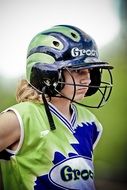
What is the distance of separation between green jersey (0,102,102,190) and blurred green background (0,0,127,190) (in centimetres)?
44

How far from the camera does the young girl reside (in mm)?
864

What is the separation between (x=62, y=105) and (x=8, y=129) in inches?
8.7

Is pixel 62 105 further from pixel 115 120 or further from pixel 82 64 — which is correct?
pixel 115 120

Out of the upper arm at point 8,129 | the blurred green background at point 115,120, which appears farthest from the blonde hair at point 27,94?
the blurred green background at point 115,120

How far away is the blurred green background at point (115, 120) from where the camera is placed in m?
1.39

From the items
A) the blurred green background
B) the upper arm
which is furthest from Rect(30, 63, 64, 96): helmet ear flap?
the blurred green background

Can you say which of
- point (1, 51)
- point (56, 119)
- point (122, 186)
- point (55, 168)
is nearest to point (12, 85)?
point (1, 51)

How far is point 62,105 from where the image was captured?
99cm

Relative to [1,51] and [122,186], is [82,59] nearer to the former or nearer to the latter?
[1,51]

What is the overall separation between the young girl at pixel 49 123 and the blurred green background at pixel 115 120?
0.44 metres

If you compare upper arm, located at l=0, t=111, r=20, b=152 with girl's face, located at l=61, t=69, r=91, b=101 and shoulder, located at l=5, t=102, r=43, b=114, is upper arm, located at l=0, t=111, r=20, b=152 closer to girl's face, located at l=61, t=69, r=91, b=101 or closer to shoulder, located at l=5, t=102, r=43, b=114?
shoulder, located at l=5, t=102, r=43, b=114

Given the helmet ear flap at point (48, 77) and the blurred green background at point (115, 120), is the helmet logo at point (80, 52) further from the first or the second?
the blurred green background at point (115, 120)

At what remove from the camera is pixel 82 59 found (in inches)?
35.3

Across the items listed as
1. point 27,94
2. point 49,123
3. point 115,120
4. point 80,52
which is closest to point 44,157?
point 49,123
